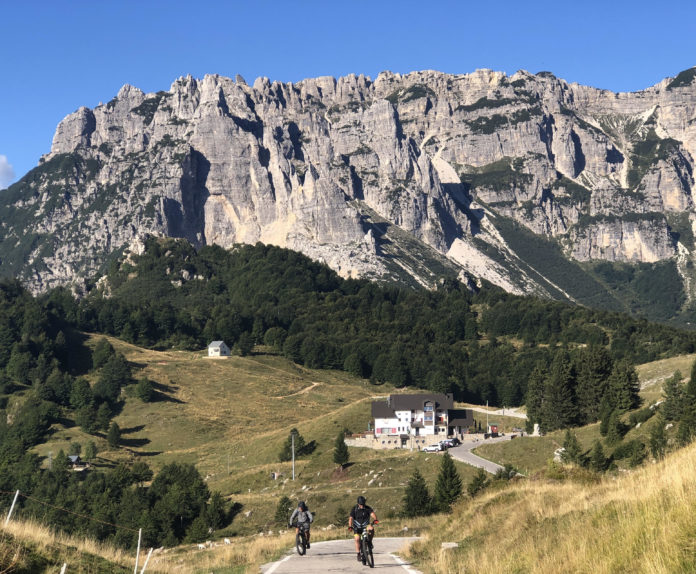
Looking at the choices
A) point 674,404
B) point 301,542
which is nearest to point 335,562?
point 301,542

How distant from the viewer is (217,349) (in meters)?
189

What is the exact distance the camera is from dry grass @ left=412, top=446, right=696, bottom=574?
508 inches

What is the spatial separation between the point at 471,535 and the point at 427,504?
3373cm

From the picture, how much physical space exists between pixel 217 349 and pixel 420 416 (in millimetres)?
74047

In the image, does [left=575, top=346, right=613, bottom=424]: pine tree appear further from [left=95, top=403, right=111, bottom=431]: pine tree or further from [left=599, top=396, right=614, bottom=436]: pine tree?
[left=95, top=403, right=111, bottom=431]: pine tree

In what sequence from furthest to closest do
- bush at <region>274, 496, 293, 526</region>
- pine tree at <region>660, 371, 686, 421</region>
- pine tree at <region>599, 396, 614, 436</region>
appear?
pine tree at <region>599, 396, 614, 436</region>
bush at <region>274, 496, 293, 526</region>
pine tree at <region>660, 371, 686, 421</region>

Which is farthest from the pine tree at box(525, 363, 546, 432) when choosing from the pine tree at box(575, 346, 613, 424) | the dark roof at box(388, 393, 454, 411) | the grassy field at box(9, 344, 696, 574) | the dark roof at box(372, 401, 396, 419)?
the dark roof at box(372, 401, 396, 419)

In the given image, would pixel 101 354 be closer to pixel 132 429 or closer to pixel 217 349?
pixel 217 349

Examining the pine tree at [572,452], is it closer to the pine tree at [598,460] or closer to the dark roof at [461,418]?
the pine tree at [598,460]

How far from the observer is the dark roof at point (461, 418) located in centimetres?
13075

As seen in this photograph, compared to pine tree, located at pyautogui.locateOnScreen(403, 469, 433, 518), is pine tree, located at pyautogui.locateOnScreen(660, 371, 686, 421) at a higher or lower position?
higher

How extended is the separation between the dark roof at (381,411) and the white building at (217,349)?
70.8m

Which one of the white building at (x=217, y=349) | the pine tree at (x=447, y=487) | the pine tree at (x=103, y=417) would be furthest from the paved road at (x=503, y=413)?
the pine tree at (x=447, y=487)

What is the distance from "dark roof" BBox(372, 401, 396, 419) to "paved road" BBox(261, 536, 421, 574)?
306 feet
